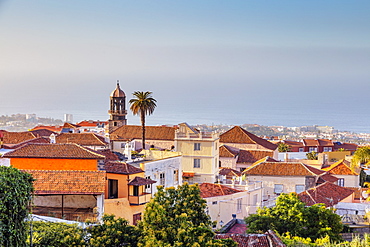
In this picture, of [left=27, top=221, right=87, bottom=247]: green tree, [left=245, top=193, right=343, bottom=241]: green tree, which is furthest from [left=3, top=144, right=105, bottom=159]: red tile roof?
[left=27, top=221, right=87, bottom=247]: green tree

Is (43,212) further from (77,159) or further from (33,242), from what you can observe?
(33,242)

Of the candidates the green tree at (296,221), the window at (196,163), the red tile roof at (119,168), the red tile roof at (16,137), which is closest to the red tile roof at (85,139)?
the red tile roof at (16,137)

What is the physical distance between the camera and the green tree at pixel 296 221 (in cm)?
2383

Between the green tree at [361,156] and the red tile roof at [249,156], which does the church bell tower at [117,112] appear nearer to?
the red tile roof at [249,156]

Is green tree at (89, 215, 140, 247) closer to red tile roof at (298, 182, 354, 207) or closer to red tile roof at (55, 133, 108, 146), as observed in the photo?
red tile roof at (298, 182, 354, 207)

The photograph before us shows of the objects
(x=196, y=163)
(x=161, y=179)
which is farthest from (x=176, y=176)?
(x=196, y=163)

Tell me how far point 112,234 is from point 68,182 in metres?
5.27

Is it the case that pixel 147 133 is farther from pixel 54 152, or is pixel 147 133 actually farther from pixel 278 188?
pixel 54 152

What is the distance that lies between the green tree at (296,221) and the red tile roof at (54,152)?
681 centimetres

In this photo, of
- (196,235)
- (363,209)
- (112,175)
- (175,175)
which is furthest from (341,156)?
(196,235)

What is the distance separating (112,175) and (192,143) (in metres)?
19.0

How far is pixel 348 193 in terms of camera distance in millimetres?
36750

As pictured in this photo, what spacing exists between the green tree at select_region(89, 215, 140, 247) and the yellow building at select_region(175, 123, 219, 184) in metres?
25.2

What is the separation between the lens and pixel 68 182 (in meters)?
20.6
